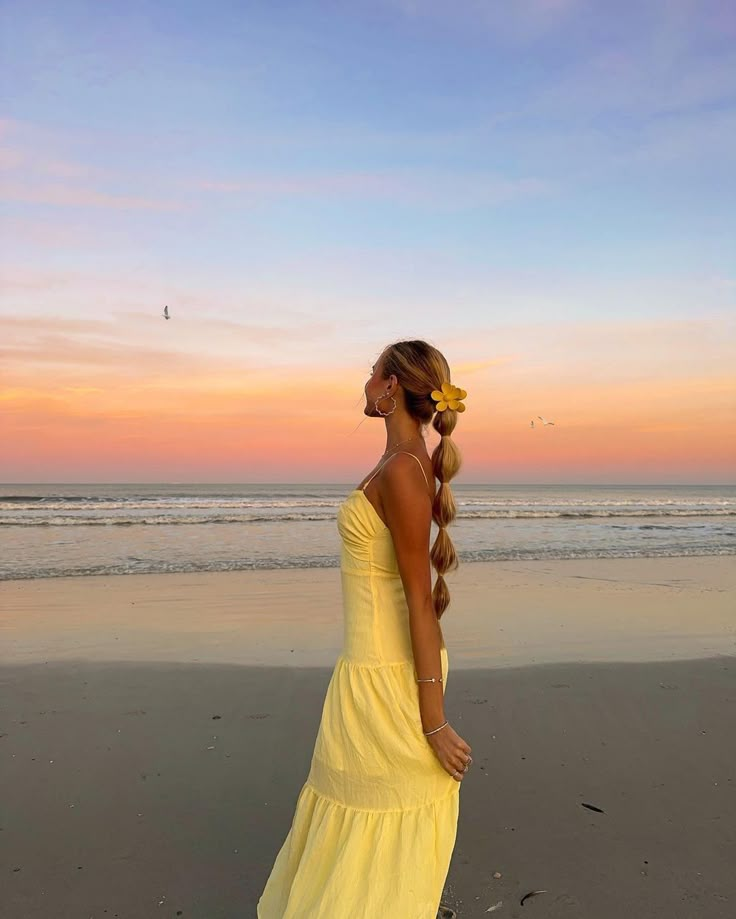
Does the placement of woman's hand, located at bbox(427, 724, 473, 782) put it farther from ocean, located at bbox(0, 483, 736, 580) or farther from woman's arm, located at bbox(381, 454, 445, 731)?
ocean, located at bbox(0, 483, 736, 580)

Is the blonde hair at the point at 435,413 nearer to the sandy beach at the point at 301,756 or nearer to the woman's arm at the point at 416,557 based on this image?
the woman's arm at the point at 416,557

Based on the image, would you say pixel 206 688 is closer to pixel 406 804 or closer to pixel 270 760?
pixel 270 760

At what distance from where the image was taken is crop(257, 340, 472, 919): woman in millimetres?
1999

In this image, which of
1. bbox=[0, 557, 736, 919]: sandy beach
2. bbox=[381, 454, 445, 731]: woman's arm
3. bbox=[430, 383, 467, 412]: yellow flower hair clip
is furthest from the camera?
bbox=[0, 557, 736, 919]: sandy beach

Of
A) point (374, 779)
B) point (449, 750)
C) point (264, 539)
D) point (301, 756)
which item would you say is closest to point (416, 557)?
point (449, 750)

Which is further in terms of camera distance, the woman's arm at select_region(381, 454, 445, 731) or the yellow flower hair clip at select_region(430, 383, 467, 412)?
the yellow flower hair clip at select_region(430, 383, 467, 412)

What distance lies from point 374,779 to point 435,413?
41.7 inches

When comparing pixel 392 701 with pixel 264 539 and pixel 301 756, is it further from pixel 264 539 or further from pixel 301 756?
pixel 264 539

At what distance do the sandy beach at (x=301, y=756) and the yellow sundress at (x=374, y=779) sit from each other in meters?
1.10

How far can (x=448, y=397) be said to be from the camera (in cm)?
208

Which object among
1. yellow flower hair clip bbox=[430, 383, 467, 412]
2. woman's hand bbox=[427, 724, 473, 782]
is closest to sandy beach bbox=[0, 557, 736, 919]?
woman's hand bbox=[427, 724, 473, 782]

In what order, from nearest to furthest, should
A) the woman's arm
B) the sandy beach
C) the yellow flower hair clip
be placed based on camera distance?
the woman's arm
the yellow flower hair clip
the sandy beach

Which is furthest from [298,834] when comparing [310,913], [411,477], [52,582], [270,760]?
[52,582]

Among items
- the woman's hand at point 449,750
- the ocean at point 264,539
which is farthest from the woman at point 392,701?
the ocean at point 264,539
